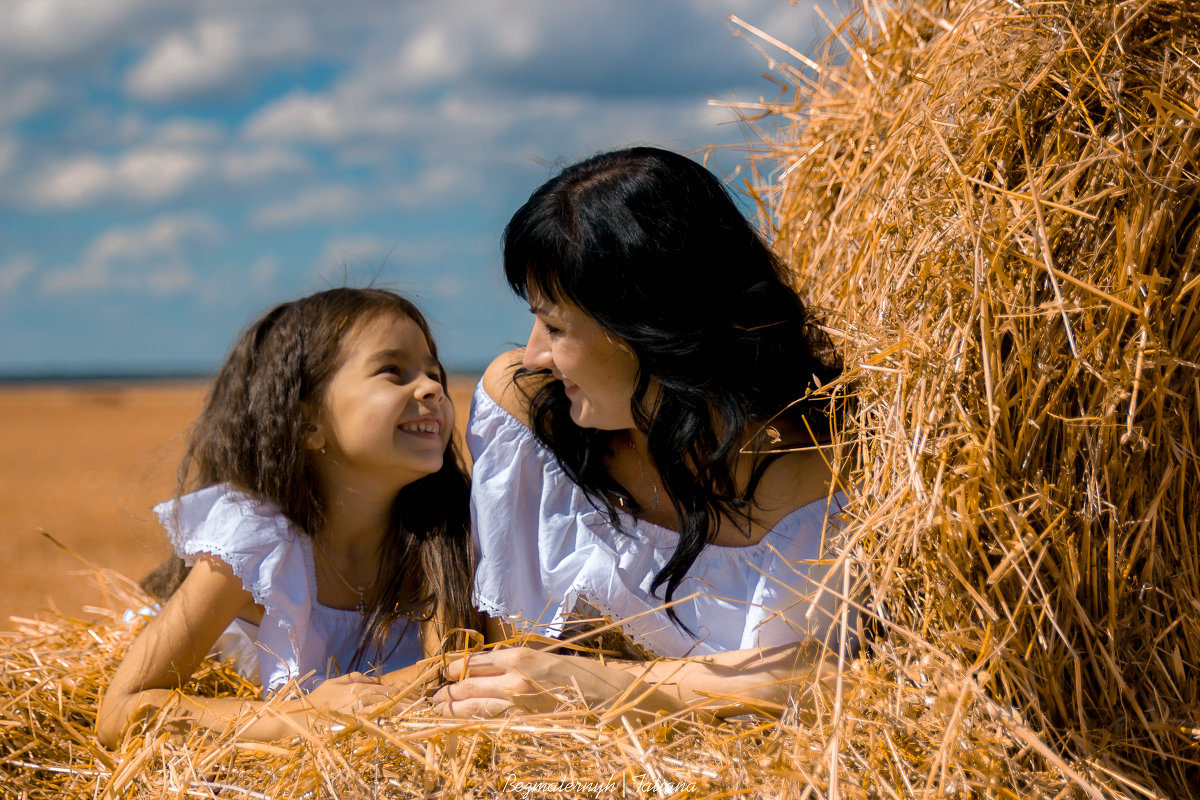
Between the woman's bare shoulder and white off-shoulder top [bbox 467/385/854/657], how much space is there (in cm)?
2

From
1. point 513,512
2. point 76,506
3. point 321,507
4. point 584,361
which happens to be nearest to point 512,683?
point 513,512

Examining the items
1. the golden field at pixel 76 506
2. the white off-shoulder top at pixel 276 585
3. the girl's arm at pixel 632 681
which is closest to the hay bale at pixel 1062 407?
the girl's arm at pixel 632 681

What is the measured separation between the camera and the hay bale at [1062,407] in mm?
1524

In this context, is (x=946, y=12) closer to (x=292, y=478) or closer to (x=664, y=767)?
(x=664, y=767)

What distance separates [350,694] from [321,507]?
2.49 feet

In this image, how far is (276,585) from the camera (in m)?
2.41

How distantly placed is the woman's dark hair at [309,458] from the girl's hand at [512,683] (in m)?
0.41

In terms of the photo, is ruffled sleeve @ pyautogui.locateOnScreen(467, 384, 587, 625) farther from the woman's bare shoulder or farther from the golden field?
the golden field

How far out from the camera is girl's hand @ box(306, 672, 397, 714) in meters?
1.95

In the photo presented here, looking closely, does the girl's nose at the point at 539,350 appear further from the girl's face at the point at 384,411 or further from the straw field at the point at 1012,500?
the straw field at the point at 1012,500

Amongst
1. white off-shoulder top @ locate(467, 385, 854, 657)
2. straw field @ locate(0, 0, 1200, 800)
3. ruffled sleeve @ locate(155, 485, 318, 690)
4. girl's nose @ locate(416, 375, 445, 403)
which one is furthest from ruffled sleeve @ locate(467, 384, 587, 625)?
straw field @ locate(0, 0, 1200, 800)

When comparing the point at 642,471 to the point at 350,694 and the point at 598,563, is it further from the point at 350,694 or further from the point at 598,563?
the point at 350,694

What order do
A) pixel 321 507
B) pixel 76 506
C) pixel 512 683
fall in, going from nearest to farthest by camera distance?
pixel 512 683 < pixel 321 507 < pixel 76 506

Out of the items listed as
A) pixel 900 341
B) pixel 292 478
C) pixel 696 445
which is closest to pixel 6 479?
pixel 292 478
